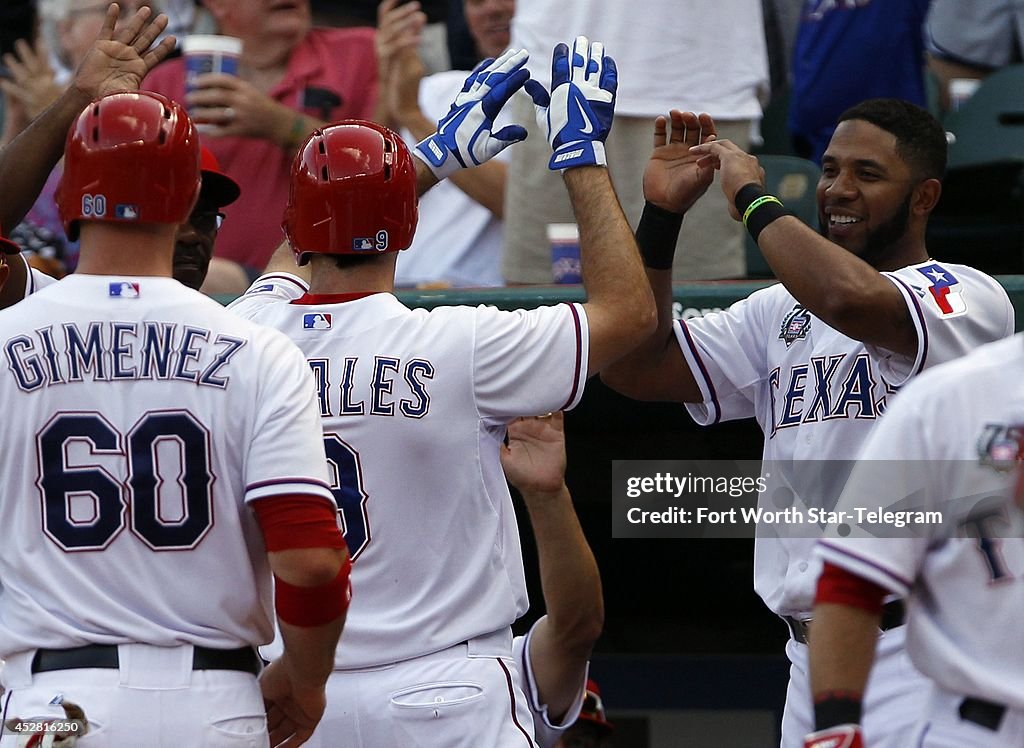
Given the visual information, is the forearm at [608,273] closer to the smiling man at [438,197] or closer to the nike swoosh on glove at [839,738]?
the nike swoosh on glove at [839,738]

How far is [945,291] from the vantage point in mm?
3518

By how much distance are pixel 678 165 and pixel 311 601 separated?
5.34 feet

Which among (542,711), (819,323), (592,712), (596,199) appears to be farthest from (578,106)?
(592,712)

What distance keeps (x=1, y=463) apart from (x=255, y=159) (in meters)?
3.04

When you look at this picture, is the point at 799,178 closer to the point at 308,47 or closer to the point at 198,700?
the point at 308,47

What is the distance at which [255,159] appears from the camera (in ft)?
18.2

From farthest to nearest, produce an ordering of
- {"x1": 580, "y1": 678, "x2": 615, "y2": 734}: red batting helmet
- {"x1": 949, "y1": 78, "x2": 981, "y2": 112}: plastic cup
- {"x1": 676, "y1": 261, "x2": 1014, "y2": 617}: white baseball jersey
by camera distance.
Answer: {"x1": 949, "y1": 78, "x2": 981, "y2": 112}: plastic cup
{"x1": 580, "y1": 678, "x2": 615, "y2": 734}: red batting helmet
{"x1": 676, "y1": 261, "x2": 1014, "y2": 617}: white baseball jersey

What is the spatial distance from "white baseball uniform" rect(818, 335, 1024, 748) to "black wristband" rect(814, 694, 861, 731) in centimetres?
15

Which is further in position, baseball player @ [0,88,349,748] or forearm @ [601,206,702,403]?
forearm @ [601,206,702,403]

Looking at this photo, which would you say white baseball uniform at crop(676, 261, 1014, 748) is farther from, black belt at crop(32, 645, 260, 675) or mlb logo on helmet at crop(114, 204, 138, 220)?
mlb logo on helmet at crop(114, 204, 138, 220)

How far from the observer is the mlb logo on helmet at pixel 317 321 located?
3.15 m

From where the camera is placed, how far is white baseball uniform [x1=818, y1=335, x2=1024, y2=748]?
238 centimetres

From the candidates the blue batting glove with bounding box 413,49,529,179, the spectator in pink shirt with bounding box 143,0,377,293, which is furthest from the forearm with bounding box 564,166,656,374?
the spectator in pink shirt with bounding box 143,0,377,293

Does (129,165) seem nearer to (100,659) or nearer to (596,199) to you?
(100,659)
